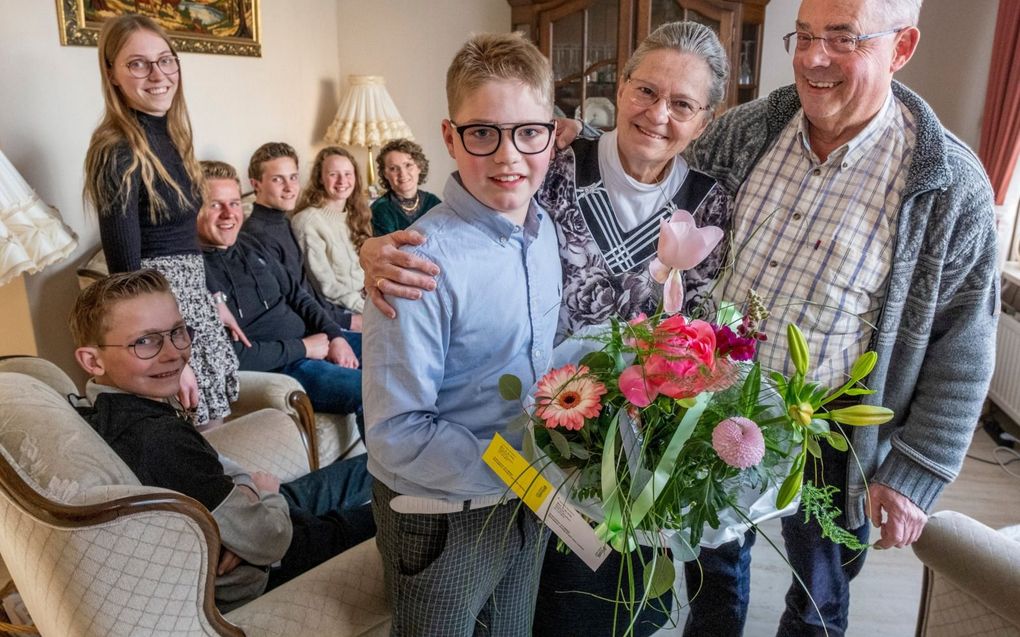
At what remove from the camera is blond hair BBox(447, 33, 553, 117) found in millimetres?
1027

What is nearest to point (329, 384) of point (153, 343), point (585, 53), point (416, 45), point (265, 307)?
point (265, 307)

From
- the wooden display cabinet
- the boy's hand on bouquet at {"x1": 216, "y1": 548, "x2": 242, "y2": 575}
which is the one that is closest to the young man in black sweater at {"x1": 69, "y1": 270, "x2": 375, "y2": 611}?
the boy's hand on bouquet at {"x1": 216, "y1": 548, "x2": 242, "y2": 575}

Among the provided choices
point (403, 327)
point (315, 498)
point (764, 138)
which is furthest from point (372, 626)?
point (764, 138)

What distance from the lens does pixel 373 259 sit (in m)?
1.09

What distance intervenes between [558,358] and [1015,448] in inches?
114

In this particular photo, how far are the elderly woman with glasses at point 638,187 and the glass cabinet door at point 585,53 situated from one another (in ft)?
8.02

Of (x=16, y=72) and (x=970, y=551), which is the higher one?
(x=16, y=72)

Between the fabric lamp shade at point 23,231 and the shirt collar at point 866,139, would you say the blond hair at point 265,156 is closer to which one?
the fabric lamp shade at point 23,231

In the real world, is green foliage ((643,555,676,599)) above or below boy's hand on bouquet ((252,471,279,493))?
above

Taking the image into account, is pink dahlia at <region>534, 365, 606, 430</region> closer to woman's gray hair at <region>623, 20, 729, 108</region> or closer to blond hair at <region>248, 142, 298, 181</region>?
woman's gray hair at <region>623, 20, 729, 108</region>

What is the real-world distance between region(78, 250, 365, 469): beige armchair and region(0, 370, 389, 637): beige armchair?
883 mm

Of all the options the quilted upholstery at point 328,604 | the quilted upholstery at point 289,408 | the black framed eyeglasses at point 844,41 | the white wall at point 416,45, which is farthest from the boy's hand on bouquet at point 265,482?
the white wall at point 416,45

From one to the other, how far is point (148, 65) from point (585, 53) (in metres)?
2.13

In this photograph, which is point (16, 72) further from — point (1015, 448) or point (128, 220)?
point (1015, 448)
